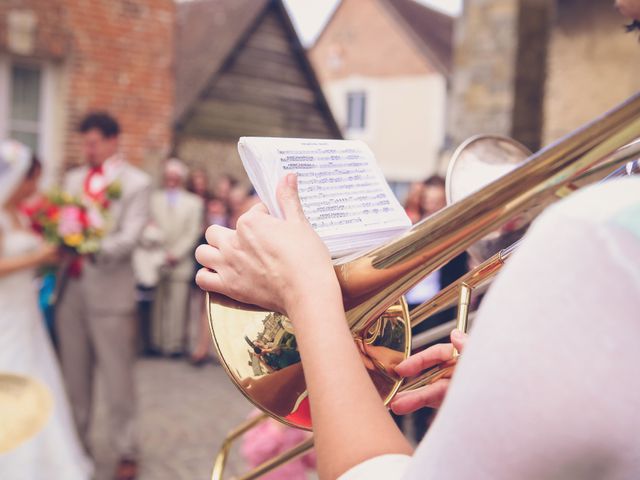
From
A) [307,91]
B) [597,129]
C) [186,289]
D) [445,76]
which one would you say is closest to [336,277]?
[597,129]

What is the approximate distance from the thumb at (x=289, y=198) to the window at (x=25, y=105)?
6.33 meters

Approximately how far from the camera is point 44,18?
21.4 ft

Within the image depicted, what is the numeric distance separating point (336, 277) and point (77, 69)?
21.3ft

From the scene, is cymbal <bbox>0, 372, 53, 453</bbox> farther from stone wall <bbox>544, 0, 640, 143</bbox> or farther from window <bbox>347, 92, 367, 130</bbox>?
window <bbox>347, 92, 367, 130</bbox>

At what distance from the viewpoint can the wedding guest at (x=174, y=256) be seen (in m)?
6.69

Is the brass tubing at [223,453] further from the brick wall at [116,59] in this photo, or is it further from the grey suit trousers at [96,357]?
the brick wall at [116,59]

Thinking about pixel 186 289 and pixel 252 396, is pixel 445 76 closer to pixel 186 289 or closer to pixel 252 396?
pixel 186 289

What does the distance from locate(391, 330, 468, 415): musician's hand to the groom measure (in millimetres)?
2943

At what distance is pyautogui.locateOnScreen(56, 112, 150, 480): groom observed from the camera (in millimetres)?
3844

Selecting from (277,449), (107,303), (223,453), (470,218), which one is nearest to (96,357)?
(107,303)

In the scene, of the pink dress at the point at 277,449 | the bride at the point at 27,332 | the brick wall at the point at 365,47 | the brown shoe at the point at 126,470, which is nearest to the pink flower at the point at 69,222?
the bride at the point at 27,332

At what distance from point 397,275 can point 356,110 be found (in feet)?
71.3

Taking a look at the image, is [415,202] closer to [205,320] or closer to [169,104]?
[205,320]

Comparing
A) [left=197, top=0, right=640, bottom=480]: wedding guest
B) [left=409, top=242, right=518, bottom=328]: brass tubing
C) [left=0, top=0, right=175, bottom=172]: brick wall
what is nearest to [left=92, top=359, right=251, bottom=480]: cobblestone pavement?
[left=0, top=0, right=175, bottom=172]: brick wall
